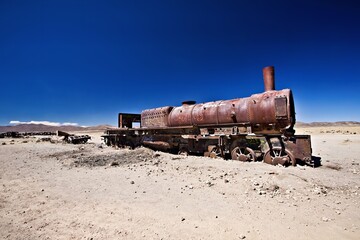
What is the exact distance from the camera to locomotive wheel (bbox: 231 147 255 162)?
902 cm

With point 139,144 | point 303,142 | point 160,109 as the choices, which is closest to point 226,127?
point 303,142

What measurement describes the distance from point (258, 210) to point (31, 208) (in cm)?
481

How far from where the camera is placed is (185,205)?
448 cm

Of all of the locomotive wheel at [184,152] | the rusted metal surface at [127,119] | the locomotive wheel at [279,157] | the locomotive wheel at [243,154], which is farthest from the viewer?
the rusted metal surface at [127,119]

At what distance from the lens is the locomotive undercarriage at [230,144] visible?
8078mm

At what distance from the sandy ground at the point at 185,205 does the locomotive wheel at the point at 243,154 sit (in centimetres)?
164

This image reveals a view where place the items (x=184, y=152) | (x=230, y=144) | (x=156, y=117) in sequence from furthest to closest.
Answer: (x=156, y=117) < (x=184, y=152) < (x=230, y=144)

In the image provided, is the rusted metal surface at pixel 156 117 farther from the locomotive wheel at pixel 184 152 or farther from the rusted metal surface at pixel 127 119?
the rusted metal surface at pixel 127 119

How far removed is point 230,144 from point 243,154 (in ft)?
2.73

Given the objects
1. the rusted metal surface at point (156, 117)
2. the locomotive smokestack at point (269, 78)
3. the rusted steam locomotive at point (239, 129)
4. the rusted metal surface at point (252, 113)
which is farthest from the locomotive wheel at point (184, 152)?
the locomotive smokestack at point (269, 78)

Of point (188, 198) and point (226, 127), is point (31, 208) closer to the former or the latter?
point (188, 198)

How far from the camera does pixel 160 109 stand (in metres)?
13.9

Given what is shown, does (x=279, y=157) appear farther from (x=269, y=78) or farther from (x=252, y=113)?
(x=269, y=78)

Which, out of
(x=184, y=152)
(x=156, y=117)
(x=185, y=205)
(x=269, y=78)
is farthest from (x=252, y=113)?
(x=156, y=117)
